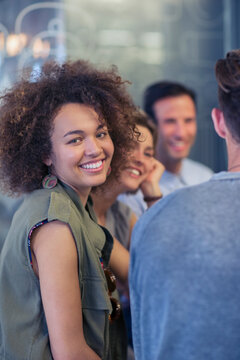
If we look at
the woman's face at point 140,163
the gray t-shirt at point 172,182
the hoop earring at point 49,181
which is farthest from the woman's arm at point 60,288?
the gray t-shirt at point 172,182

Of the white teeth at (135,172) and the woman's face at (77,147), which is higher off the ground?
the woman's face at (77,147)

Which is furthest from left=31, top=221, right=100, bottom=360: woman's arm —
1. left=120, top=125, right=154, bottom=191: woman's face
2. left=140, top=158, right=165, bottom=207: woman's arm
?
left=140, top=158, right=165, bottom=207: woman's arm

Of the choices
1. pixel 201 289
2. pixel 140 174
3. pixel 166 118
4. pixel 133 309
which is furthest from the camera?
pixel 166 118

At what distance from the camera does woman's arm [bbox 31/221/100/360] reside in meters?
1.10

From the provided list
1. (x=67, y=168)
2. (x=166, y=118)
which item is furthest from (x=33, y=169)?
(x=166, y=118)

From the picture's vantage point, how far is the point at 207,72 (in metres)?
3.34

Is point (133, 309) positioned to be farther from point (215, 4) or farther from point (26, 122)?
point (215, 4)

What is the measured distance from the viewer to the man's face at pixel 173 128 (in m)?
2.65

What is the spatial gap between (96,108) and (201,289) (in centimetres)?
70

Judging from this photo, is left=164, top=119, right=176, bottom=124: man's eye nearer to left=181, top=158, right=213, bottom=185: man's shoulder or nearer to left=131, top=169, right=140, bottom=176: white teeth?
left=181, top=158, right=213, bottom=185: man's shoulder

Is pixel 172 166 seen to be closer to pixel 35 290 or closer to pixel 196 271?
pixel 35 290

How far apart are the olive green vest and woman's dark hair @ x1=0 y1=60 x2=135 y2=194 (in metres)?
0.16

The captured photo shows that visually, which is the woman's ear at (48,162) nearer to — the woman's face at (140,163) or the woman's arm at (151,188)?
the woman's face at (140,163)

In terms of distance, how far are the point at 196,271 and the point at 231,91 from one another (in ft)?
1.28
